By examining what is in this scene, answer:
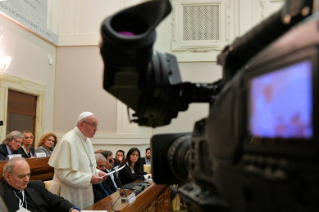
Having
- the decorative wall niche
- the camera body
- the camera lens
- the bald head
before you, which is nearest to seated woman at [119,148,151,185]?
the bald head

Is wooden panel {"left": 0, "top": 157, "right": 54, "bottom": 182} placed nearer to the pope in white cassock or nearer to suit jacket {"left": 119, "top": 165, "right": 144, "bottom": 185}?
suit jacket {"left": 119, "top": 165, "right": 144, "bottom": 185}

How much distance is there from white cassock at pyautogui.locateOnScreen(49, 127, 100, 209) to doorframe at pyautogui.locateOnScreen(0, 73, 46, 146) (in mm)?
3581

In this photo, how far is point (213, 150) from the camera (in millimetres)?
568

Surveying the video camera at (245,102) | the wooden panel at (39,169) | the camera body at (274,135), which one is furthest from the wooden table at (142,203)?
the camera body at (274,135)

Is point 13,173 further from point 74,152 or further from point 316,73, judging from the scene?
point 316,73

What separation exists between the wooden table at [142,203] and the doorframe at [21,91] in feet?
11.2

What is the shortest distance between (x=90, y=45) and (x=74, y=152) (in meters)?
6.27

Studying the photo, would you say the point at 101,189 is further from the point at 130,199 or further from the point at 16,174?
the point at 16,174

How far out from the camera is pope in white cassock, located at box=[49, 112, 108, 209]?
3.57 meters

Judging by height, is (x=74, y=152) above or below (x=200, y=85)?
below

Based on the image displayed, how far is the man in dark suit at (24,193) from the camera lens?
308 cm

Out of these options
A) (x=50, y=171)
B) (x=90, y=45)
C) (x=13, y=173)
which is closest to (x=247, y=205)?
(x=13, y=173)

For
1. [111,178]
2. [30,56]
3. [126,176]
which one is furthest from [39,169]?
[30,56]

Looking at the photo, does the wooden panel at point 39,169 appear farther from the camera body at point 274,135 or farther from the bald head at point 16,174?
the camera body at point 274,135
